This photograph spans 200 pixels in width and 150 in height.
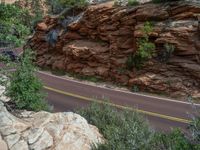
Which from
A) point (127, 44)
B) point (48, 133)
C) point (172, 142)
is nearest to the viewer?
point (172, 142)

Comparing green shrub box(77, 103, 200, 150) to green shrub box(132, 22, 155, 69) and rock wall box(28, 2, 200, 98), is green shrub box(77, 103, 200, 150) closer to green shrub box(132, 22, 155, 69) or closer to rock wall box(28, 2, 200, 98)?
rock wall box(28, 2, 200, 98)

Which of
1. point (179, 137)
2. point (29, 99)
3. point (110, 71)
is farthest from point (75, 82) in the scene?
point (179, 137)

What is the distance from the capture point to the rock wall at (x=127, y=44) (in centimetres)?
2575

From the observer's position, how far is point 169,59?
26.7 m

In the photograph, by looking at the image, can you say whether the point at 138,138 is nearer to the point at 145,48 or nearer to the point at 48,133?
the point at 48,133

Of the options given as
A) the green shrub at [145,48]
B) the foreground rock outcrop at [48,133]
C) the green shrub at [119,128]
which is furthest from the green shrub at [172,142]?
the green shrub at [145,48]

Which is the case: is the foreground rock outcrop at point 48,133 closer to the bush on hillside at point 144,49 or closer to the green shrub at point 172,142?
the green shrub at point 172,142

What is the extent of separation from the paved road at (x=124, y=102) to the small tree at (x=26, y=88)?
2.95 metres

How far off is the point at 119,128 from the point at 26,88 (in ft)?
15.6

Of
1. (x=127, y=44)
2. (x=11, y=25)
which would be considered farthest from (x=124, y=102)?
(x=11, y=25)

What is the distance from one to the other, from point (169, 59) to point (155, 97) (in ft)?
10.4

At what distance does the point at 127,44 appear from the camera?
3009 centimetres

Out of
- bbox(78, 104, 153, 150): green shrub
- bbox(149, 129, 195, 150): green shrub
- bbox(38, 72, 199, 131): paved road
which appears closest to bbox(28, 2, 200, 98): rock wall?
bbox(38, 72, 199, 131): paved road

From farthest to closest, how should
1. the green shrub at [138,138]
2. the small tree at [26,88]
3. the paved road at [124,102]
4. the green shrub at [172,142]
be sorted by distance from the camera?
the paved road at [124,102] → the small tree at [26,88] → the green shrub at [138,138] → the green shrub at [172,142]
